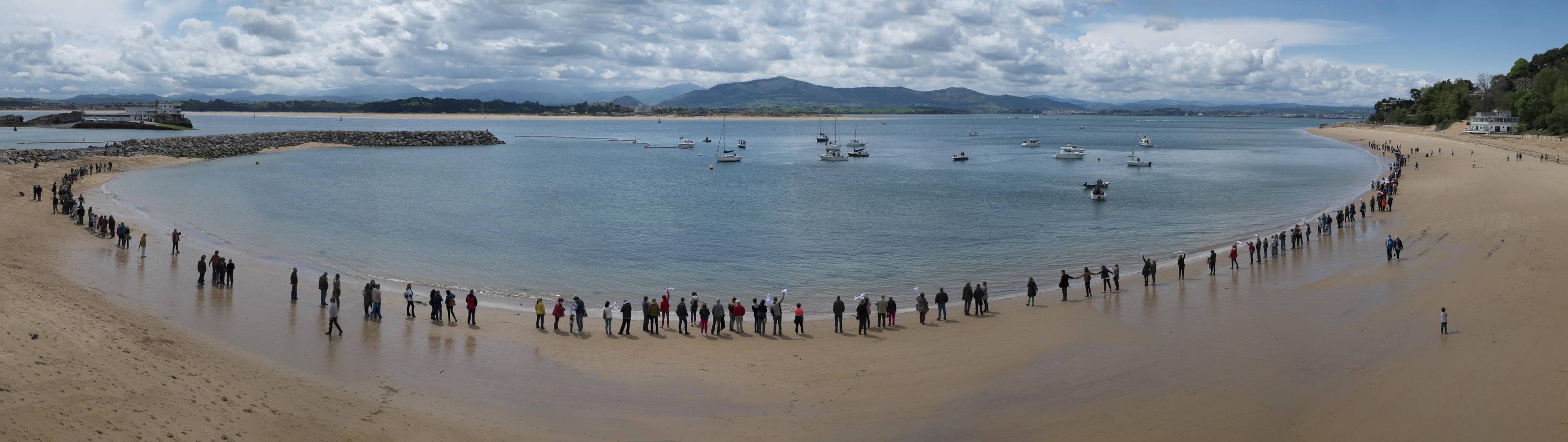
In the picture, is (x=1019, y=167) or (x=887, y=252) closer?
(x=887, y=252)

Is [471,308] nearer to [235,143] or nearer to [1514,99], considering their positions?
[235,143]

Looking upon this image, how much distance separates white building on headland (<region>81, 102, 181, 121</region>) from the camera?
137 m

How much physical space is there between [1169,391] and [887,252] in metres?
17.3

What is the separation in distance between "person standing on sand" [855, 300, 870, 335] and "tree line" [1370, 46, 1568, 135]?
109530 mm

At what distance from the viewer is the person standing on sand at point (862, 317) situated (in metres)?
19.3

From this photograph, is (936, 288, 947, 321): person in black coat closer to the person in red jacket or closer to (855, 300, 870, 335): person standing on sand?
(855, 300, 870, 335): person standing on sand

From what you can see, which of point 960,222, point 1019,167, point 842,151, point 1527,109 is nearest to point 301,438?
point 960,222

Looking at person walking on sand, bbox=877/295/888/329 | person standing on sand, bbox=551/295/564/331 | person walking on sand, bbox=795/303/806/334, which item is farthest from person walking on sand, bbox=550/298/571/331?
person walking on sand, bbox=877/295/888/329

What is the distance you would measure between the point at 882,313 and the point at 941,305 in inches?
67.0

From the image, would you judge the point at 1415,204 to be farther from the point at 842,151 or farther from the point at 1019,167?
the point at 842,151

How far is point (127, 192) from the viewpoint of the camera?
4884 cm

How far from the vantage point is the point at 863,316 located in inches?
765

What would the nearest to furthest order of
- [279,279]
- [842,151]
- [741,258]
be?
1. [279,279]
2. [741,258]
3. [842,151]

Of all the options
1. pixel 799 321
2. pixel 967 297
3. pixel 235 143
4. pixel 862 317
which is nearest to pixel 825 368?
pixel 862 317
